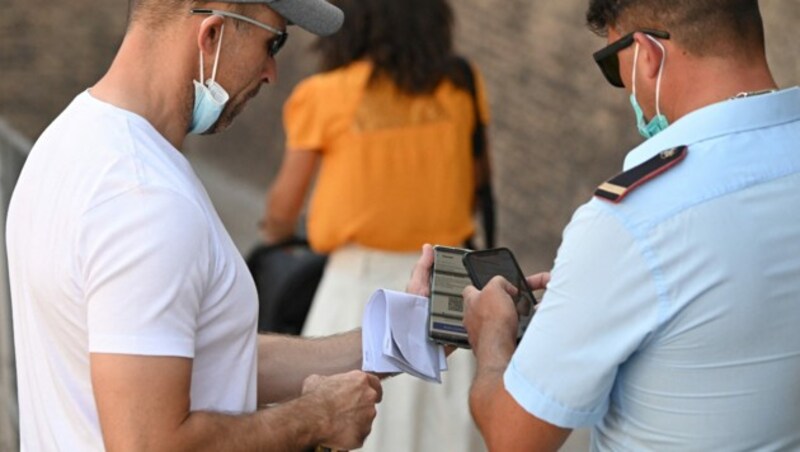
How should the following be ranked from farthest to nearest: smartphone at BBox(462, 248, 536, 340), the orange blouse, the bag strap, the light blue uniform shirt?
1. the bag strap
2. the orange blouse
3. smartphone at BBox(462, 248, 536, 340)
4. the light blue uniform shirt

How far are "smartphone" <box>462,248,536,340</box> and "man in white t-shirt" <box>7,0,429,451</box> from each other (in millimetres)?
318

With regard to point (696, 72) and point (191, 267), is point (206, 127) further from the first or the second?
point (696, 72)

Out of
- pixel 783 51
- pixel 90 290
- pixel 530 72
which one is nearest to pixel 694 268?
pixel 90 290

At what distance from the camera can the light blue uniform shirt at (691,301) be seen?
8.78ft

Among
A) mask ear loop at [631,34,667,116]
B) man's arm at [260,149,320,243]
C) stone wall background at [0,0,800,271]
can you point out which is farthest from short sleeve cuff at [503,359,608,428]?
stone wall background at [0,0,800,271]

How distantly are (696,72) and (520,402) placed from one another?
673mm

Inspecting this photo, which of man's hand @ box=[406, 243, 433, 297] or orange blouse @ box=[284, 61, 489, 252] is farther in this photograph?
orange blouse @ box=[284, 61, 489, 252]

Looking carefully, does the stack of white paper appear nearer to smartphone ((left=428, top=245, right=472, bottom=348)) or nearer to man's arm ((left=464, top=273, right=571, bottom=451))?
smartphone ((left=428, top=245, right=472, bottom=348))

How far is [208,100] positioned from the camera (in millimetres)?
2979

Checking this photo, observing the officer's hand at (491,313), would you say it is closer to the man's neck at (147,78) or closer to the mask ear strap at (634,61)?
the mask ear strap at (634,61)

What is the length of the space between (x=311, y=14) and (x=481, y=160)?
2527 mm

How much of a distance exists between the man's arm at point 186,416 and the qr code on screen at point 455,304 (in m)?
0.29

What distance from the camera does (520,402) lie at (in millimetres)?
2814

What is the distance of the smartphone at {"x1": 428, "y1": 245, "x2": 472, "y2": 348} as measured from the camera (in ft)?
10.6
